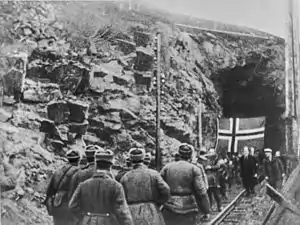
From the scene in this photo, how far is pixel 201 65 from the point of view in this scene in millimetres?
3613

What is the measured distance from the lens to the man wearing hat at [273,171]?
359cm

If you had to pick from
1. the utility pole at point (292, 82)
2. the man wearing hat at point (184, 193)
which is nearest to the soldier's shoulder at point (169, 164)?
the man wearing hat at point (184, 193)

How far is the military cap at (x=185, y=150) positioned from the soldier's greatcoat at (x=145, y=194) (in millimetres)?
207

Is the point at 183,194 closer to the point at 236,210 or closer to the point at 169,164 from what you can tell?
the point at 169,164

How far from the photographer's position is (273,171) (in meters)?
3.60

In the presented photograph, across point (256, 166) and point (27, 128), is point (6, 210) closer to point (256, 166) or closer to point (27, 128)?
point (27, 128)

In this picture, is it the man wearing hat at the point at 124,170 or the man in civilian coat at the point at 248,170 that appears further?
the man in civilian coat at the point at 248,170

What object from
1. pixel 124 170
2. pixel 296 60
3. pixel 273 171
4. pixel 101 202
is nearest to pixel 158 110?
pixel 124 170

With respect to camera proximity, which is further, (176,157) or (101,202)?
(176,157)

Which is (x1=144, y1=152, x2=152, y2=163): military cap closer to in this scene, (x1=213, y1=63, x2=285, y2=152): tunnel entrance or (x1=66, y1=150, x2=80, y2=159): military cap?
(x1=66, y1=150, x2=80, y2=159): military cap

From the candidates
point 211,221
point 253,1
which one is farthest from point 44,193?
point 253,1

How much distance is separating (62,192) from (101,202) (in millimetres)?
246

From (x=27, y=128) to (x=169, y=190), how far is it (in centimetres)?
84

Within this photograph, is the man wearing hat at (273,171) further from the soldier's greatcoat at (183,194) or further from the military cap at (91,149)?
the military cap at (91,149)
